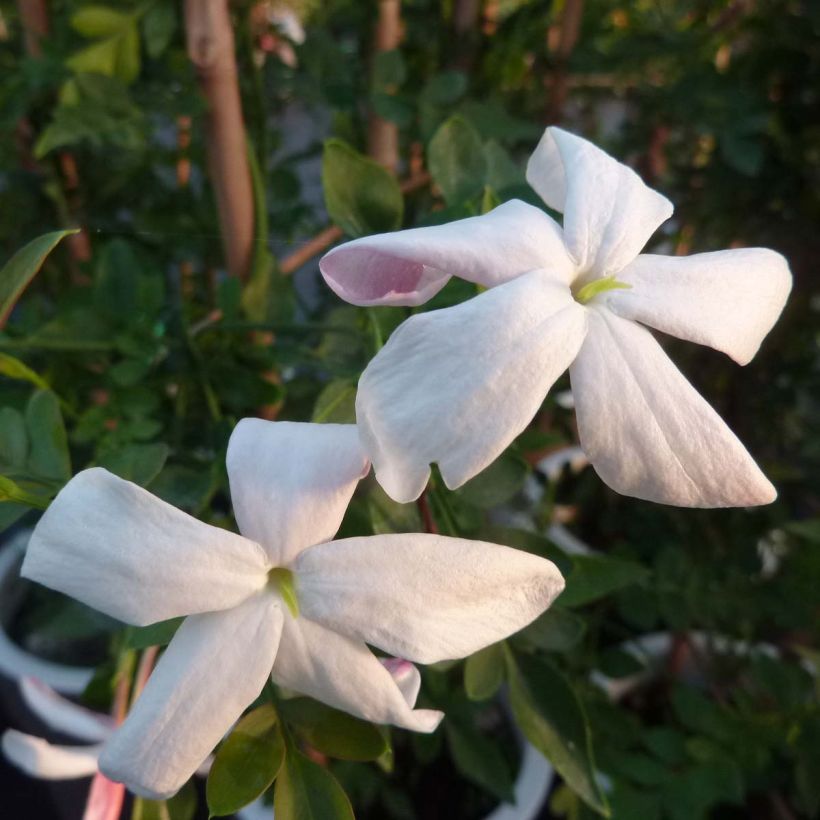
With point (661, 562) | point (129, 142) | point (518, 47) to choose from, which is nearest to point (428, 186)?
point (518, 47)

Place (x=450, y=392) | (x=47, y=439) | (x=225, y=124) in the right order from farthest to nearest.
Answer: (x=225, y=124), (x=47, y=439), (x=450, y=392)

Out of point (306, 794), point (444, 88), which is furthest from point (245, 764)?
point (444, 88)

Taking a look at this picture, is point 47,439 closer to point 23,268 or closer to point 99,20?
point 23,268

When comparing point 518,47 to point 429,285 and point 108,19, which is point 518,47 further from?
point 429,285

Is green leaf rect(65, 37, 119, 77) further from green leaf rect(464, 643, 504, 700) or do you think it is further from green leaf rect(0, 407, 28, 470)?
green leaf rect(464, 643, 504, 700)

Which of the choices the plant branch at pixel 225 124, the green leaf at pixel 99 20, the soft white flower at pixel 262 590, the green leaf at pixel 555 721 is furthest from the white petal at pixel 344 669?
the green leaf at pixel 99 20

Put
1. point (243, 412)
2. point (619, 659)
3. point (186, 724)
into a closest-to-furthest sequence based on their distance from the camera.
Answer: point (186, 724) < point (243, 412) < point (619, 659)

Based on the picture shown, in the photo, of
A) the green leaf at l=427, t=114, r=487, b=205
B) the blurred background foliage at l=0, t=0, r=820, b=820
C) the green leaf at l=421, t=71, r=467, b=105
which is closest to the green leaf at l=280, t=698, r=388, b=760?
the blurred background foliage at l=0, t=0, r=820, b=820
